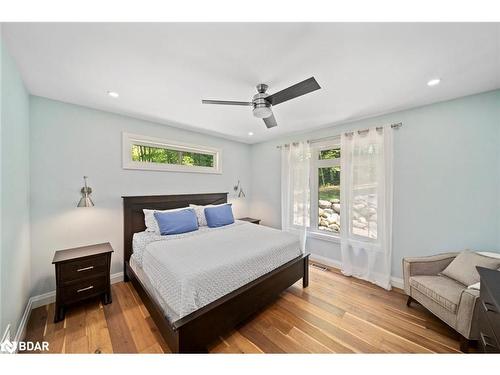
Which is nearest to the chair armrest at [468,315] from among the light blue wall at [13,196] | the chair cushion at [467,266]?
the chair cushion at [467,266]

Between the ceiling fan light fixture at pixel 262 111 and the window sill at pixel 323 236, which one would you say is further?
the window sill at pixel 323 236

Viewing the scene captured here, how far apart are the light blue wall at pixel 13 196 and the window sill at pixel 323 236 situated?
3.63 meters

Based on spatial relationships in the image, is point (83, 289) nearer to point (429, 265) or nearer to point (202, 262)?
point (202, 262)

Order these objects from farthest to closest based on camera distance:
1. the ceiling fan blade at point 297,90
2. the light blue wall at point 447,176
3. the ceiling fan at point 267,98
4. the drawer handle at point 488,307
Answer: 1. the light blue wall at point 447,176
2. the ceiling fan at point 267,98
3. the ceiling fan blade at point 297,90
4. the drawer handle at point 488,307

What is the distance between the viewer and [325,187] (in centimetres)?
340

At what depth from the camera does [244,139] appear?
13.5 ft

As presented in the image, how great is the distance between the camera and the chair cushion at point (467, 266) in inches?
67.0

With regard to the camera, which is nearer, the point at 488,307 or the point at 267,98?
the point at 488,307

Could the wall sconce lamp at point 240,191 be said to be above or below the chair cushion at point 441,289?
above

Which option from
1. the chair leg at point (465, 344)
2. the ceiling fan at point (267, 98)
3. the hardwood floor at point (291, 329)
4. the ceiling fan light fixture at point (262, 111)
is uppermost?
the ceiling fan at point (267, 98)

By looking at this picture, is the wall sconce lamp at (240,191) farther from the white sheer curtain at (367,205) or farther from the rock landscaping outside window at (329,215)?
the white sheer curtain at (367,205)

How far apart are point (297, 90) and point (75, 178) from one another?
2.83 metres

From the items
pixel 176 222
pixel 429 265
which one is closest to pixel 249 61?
pixel 176 222
